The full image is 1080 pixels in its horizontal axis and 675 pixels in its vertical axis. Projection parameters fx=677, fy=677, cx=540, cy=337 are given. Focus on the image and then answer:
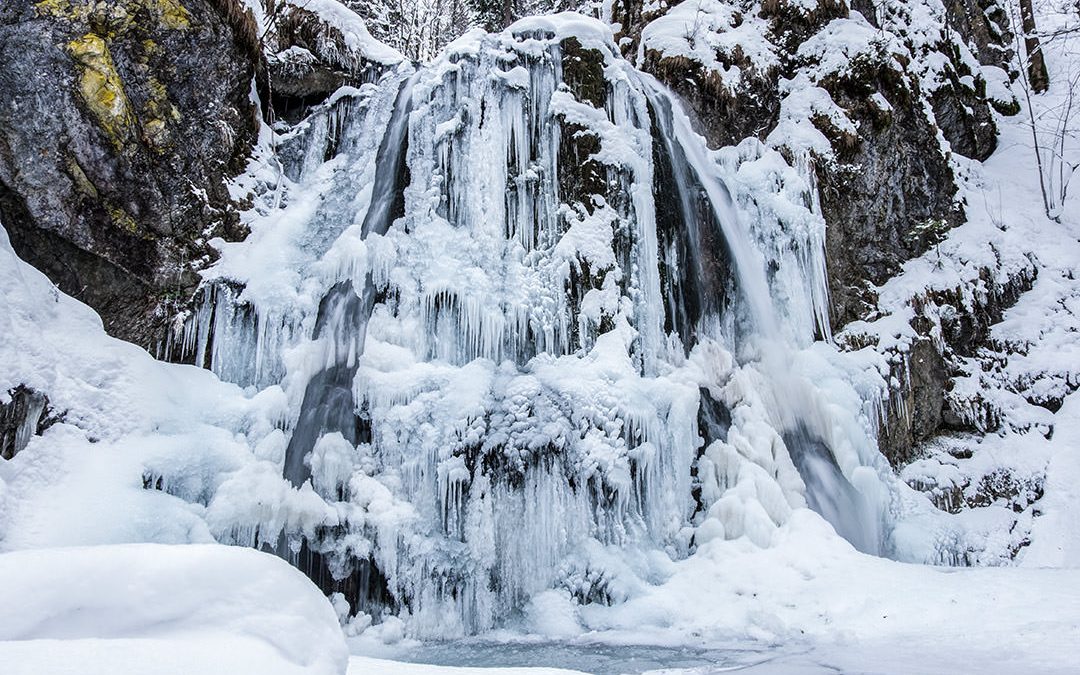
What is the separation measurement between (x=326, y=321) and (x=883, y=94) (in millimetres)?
7844

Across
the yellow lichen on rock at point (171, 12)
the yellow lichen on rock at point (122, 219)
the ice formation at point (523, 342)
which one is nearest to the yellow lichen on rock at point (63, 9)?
the yellow lichen on rock at point (171, 12)

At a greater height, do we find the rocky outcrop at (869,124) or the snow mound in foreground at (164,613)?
the rocky outcrop at (869,124)

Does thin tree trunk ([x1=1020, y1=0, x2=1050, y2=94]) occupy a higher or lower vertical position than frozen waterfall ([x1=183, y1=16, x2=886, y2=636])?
higher

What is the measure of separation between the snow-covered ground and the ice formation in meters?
0.26

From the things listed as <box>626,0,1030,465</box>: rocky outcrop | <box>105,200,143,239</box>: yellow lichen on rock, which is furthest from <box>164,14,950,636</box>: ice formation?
<box>105,200,143,239</box>: yellow lichen on rock

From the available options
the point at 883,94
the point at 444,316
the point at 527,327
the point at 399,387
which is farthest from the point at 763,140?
the point at 399,387

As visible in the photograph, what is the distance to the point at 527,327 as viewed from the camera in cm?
678

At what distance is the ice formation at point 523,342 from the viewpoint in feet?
18.8

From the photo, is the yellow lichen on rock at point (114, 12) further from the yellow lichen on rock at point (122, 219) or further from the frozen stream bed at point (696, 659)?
the frozen stream bed at point (696, 659)

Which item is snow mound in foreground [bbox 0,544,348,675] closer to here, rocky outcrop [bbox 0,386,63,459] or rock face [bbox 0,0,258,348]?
rocky outcrop [bbox 0,386,63,459]

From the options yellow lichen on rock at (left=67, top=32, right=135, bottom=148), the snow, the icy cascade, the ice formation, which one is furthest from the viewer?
the snow

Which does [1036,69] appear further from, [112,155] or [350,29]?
[112,155]

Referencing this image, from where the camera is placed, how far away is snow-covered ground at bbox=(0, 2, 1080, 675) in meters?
1.68

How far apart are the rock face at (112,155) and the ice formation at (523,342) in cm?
48
